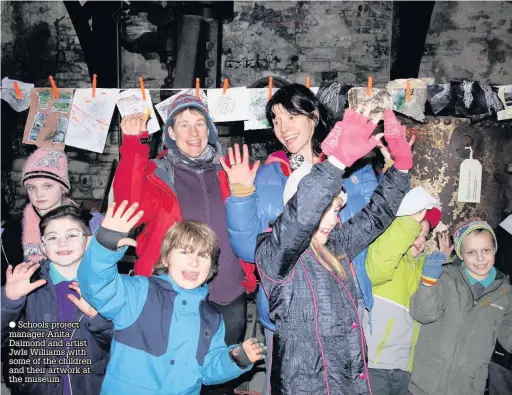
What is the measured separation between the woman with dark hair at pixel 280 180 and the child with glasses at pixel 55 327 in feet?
2.10

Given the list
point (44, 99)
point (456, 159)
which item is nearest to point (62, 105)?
point (44, 99)

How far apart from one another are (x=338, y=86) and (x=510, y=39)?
10.5 feet

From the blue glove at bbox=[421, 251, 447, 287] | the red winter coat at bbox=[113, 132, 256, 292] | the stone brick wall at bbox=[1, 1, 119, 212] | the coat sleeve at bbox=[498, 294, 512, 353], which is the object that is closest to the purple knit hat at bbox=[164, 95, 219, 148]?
the red winter coat at bbox=[113, 132, 256, 292]

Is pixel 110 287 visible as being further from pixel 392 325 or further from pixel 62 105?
pixel 62 105

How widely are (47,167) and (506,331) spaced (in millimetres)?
2514

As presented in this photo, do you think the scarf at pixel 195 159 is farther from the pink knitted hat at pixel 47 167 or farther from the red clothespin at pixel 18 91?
the red clothespin at pixel 18 91

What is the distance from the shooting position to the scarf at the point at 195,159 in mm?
2203

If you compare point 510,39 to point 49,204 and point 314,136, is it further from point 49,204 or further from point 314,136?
point 49,204

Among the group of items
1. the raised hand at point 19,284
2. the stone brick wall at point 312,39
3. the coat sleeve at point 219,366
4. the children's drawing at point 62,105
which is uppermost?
the stone brick wall at point 312,39

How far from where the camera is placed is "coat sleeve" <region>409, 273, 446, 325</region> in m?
2.13

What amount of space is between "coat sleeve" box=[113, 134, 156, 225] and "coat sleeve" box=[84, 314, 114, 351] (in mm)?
445

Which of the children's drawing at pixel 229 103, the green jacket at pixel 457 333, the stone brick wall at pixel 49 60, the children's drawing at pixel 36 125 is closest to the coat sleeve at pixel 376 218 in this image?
the green jacket at pixel 457 333

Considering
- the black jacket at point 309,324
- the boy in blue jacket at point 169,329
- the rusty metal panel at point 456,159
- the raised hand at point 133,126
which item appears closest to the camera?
the black jacket at point 309,324

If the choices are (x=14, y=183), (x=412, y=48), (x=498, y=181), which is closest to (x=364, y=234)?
(x=498, y=181)
